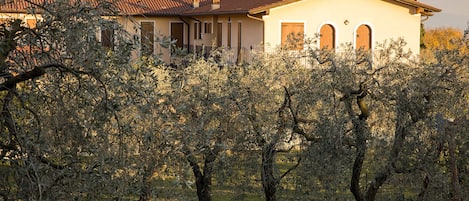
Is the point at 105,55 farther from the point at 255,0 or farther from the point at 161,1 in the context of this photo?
the point at 161,1

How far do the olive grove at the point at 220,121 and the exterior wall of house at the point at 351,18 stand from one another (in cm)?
1928

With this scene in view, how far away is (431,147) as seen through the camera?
12.3m

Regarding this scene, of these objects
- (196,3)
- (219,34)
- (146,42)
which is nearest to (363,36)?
(219,34)

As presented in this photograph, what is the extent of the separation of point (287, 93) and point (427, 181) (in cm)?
233

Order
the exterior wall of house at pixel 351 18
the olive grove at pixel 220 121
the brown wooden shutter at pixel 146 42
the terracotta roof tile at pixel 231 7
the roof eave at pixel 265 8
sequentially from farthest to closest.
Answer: the exterior wall of house at pixel 351 18
the terracotta roof tile at pixel 231 7
the roof eave at pixel 265 8
the brown wooden shutter at pixel 146 42
the olive grove at pixel 220 121

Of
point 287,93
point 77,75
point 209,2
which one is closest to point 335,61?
point 287,93

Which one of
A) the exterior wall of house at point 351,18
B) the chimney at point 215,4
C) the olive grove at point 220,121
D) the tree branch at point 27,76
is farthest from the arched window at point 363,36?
the tree branch at point 27,76

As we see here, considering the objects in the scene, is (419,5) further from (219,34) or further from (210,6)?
(210,6)

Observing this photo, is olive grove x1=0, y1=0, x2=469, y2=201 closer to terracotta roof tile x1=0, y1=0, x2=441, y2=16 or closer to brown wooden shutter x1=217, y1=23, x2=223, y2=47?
terracotta roof tile x1=0, y1=0, x2=441, y2=16

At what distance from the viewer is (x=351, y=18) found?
122 ft

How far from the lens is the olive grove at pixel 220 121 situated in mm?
7176

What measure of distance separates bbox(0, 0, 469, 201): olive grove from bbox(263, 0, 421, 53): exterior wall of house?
1928 cm

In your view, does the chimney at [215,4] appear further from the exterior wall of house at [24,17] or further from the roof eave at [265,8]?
the exterior wall of house at [24,17]

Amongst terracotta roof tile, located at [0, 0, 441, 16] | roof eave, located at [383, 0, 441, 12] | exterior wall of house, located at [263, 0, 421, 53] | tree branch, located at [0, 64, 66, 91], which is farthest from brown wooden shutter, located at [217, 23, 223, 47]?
tree branch, located at [0, 64, 66, 91]
